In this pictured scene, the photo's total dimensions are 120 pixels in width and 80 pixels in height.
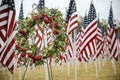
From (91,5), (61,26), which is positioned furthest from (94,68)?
(61,26)

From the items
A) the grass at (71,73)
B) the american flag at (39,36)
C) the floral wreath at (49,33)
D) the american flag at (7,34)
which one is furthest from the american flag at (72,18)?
the american flag at (7,34)

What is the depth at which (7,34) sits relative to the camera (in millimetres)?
6656

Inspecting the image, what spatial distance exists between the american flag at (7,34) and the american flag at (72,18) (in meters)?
1.75

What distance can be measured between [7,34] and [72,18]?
2103mm

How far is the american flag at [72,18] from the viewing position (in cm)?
784

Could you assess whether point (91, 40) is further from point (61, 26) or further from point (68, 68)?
point (61, 26)

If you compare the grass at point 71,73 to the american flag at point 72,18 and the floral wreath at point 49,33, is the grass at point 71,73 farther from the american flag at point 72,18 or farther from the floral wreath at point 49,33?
the american flag at point 72,18

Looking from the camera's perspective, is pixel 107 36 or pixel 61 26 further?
pixel 107 36

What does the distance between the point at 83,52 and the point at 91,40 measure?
40 centimetres

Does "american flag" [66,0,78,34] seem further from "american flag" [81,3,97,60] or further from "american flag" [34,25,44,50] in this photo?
"american flag" [34,25,44,50]

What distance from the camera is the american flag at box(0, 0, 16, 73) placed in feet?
21.5

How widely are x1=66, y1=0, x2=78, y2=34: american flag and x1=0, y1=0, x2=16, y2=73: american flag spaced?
1747 millimetres

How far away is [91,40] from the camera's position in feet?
26.2

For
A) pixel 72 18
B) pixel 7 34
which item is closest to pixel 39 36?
pixel 7 34
